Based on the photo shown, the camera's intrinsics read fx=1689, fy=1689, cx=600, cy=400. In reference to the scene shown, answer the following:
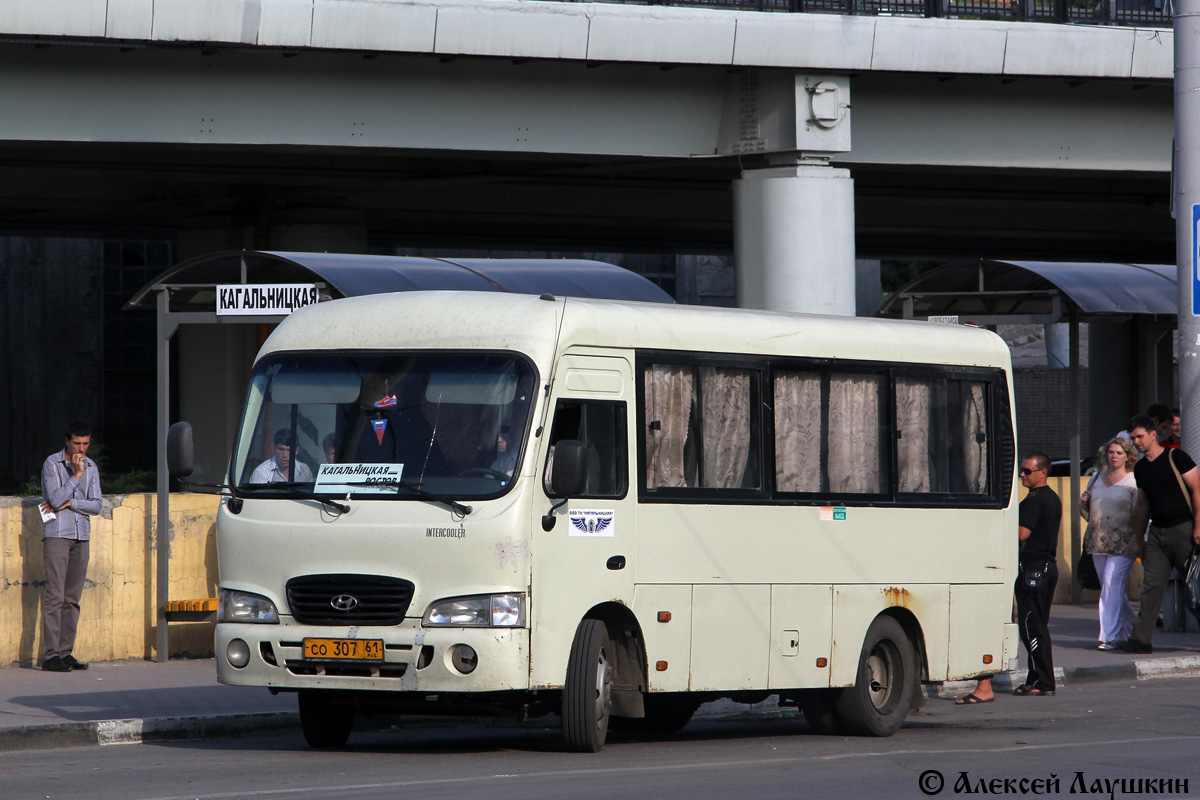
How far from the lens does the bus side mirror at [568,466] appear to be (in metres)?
8.95

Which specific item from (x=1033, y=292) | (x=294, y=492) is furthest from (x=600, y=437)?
(x=1033, y=292)

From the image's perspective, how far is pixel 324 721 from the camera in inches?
400

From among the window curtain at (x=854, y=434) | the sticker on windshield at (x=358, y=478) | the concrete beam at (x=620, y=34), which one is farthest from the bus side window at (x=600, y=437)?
the concrete beam at (x=620, y=34)

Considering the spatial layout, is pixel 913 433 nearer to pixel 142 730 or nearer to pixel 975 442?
pixel 975 442

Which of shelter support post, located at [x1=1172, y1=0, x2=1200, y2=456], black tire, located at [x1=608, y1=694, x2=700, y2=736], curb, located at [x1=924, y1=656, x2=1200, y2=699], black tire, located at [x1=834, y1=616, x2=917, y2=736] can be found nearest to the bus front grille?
black tire, located at [x1=608, y1=694, x2=700, y2=736]

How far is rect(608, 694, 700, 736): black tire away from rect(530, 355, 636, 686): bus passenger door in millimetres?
1735

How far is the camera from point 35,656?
13852mm

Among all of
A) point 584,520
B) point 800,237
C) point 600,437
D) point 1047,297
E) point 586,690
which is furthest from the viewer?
point 1047,297

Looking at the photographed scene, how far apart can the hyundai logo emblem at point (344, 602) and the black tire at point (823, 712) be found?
3.30 metres

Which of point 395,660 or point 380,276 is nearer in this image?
point 395,660

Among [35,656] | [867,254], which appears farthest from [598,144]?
[867,254]

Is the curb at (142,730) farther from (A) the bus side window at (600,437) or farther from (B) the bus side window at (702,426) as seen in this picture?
(B) the bus side window at (702,426)

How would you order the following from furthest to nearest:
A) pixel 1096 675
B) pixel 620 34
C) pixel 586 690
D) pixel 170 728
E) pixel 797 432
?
pixel 620 34, pixel 1096 675, pixel 170 728, pixel 797 432, pixel 586 690

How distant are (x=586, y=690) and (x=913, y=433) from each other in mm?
3280
